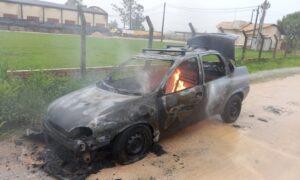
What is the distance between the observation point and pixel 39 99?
18.4ft

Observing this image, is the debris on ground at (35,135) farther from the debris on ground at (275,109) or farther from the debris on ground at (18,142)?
the debris on ground at (275,109)

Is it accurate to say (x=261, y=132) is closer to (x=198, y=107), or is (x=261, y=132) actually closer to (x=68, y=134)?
(x=198, y=107)

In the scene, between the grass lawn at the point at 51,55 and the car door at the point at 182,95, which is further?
the grass lawn at the point at 51,55

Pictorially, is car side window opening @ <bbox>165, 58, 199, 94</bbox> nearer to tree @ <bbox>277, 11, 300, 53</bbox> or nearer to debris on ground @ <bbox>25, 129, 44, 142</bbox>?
debris on ground @ <bbox>25, 129, 44, 142</bbox>

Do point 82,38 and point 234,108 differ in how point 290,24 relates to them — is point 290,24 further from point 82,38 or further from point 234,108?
point 82,38

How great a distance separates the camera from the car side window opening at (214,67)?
600 centimetres

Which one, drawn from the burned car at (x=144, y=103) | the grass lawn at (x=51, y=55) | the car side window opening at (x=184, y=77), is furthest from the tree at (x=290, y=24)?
the car side window opening at (x=184, y=77)

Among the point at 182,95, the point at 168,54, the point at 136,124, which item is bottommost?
the point at 136,124

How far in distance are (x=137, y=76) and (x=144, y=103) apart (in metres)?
1.44

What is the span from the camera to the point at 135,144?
14.4 feet

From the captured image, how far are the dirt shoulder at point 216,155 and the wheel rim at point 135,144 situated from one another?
191mm

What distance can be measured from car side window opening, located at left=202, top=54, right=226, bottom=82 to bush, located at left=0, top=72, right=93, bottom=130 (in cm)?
306

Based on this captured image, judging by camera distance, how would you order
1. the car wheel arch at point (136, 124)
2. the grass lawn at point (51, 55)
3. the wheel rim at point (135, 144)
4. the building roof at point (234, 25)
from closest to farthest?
the car wheel arch at point (136, 124), the wheel rim at point (135, 144), the grass lawn at point (51, 55), the building roof at point (234, 25)

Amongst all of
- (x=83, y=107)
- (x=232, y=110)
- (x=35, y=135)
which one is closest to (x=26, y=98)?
(x=35, y=135)
